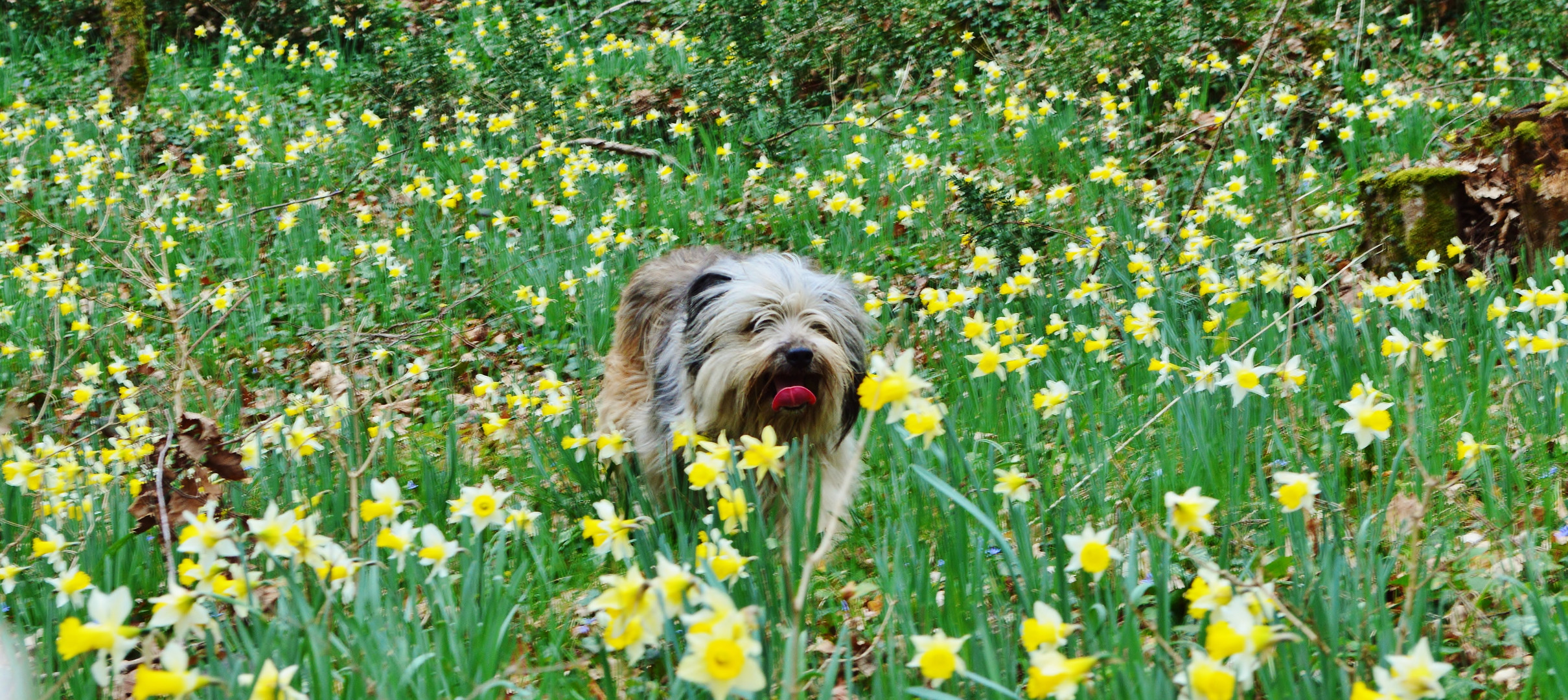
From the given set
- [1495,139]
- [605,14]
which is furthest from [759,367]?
[605,14]

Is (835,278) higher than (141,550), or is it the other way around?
(835,278)

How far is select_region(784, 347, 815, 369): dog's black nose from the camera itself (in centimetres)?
328

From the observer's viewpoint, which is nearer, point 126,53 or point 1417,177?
point 1417,177

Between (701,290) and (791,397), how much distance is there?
54 centimetres

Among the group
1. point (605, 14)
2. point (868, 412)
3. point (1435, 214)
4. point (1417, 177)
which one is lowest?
point (868, 412)

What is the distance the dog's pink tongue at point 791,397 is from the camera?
3.25 m

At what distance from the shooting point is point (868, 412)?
3311mm

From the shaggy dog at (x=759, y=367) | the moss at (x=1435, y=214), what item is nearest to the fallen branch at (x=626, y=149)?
the shaggy dog at (x=759, y=367)

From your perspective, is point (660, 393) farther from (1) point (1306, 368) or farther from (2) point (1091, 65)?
(2) point (1091, 65)

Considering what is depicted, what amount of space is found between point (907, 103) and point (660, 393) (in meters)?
4.85

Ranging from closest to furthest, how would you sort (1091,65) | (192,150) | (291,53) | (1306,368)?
(1306,368) → (1091,65) → (192,150) → (291,53)

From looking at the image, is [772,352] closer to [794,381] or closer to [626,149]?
[794,381]

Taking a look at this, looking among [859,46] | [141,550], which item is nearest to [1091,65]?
[859,46]

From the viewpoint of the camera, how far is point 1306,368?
333 cm
